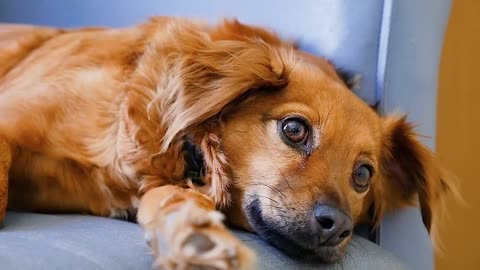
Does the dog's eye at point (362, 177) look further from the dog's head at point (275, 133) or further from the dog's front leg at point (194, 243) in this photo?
the dog's front leg at point (194, 243)

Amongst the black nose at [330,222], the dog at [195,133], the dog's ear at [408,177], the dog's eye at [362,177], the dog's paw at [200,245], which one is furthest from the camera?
the dog's ear at [408,177]

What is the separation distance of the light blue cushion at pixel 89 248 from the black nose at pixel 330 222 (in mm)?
64

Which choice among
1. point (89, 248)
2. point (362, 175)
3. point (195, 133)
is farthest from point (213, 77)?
point (89, 248)

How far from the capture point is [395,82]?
1.35 metres

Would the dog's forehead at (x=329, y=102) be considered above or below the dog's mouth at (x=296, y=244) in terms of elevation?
above

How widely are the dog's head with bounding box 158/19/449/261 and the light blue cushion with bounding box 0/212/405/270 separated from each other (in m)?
0.05

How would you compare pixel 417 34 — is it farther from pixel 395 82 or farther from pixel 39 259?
pixel 39 259

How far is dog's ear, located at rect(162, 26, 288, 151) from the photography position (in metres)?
1.20

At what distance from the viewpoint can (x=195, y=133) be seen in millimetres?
1227

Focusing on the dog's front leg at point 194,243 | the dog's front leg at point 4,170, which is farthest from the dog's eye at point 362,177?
the dog's front leg at point 4,170

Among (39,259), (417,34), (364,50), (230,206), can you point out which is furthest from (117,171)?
(417,34)

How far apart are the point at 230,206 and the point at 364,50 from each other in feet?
1.48

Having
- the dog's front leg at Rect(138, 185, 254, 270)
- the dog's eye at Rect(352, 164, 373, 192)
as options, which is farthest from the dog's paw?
the dog's eye at Rect(352, 164, 373, 192)

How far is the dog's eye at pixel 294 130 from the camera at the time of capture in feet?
3.86
